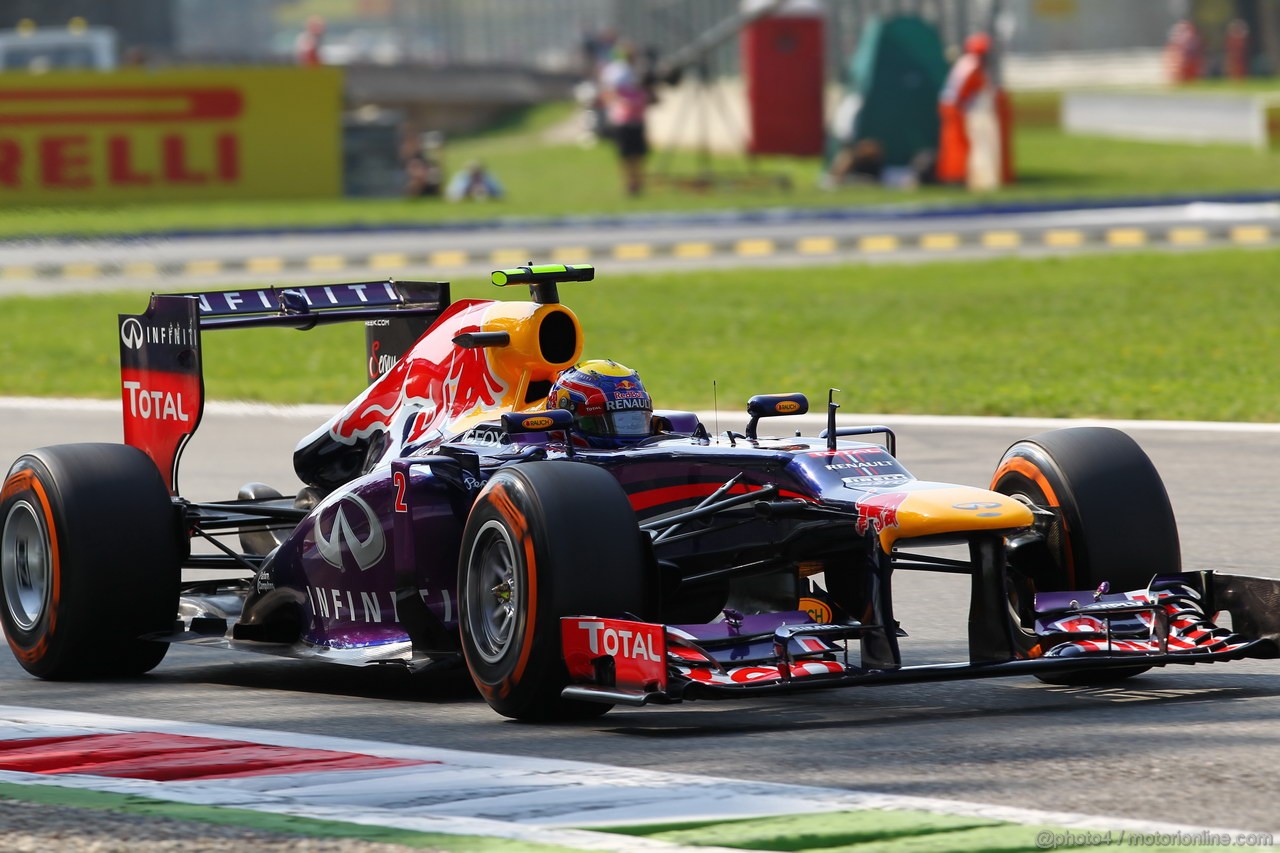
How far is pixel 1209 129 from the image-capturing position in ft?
146

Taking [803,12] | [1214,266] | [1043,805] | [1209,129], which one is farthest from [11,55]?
[1043,805]

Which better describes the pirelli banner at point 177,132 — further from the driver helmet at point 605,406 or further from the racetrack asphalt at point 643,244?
the driver helmet at point 605,406

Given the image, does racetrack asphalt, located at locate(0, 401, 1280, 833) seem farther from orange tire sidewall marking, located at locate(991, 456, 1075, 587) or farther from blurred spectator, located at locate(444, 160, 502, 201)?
blurred spectator, located at locate(444, 160, 502, 201)

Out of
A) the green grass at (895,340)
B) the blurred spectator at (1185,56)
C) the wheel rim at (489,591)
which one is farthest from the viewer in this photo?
the blurred spectator at (1185,56)

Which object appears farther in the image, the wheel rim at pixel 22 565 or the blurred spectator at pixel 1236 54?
the blurred spectator at pixel 1236 54

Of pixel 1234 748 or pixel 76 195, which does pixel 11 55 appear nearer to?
pixel 76 195

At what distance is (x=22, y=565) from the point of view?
7895mm

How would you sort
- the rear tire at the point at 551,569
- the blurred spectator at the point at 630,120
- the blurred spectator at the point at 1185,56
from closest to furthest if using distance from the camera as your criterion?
1. the rear tire at the point at 551,569
2. the blurred spectator at the point at 630,120
3. the blurred spectator at the point at 1185,56

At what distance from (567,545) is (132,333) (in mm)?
3047

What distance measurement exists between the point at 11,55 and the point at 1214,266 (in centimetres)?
2600

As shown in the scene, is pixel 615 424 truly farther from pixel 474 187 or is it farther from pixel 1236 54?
pixel 1236 54

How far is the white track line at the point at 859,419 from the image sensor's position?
40.3 ft

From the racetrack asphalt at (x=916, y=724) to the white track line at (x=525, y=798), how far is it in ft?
0.38

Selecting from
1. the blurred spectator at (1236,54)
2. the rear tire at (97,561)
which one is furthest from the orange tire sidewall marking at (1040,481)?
the blurred spectator at (1236,54)
